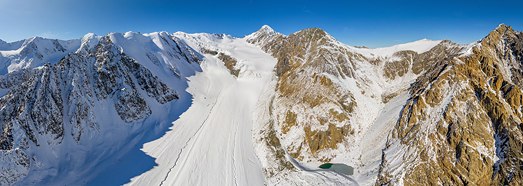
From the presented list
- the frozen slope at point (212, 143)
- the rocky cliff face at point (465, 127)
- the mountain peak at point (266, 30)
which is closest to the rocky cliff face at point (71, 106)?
the frozen slope at point (212, 143)

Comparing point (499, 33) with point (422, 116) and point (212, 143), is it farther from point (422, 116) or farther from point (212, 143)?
point (212, 143)

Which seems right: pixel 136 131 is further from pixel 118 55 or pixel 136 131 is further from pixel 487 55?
pixel 487 55

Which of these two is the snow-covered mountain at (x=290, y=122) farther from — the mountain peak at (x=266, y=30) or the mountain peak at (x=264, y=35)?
the mountain peak at (x=266, y=30)

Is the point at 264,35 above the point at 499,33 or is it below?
above

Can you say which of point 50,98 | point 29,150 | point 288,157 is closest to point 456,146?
point 288,157

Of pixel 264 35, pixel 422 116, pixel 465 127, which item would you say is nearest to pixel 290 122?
pixel 422 116
